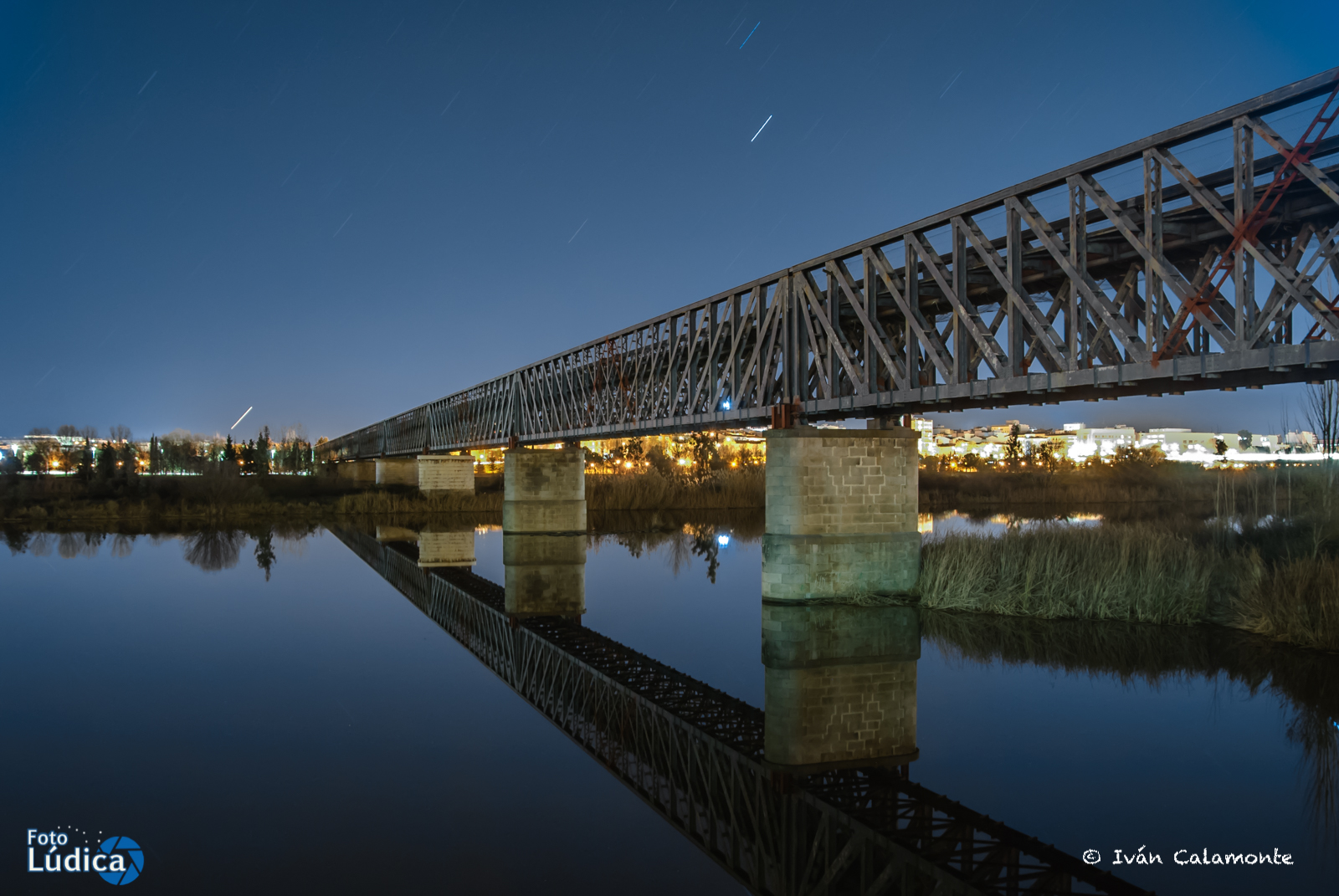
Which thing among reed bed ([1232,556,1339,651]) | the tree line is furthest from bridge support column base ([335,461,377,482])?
reed bed ([1232,556,1339,651])

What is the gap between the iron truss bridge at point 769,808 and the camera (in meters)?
8.80

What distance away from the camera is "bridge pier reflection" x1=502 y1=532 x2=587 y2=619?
28406 mm

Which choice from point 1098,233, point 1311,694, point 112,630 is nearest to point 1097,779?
point 1311,694

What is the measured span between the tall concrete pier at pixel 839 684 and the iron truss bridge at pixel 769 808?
1.82ft

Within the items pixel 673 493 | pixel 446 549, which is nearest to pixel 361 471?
pixel 673 493

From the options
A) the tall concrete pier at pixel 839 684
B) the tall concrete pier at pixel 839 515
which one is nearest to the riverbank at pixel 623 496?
the tall concrete pier at pixel 839 515

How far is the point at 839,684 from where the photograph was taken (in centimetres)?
1683

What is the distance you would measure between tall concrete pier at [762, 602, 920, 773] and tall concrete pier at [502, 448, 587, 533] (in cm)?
2841

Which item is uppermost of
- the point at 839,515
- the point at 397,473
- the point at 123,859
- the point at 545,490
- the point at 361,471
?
the point at 361,471

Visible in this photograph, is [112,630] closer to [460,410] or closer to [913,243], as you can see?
[913,243]

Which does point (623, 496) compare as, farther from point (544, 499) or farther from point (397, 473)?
point (397, 473)

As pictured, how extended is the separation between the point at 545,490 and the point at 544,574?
51.2 feet

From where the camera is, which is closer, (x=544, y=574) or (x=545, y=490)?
(x=544, y=574)

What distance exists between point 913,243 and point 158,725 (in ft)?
66.4
